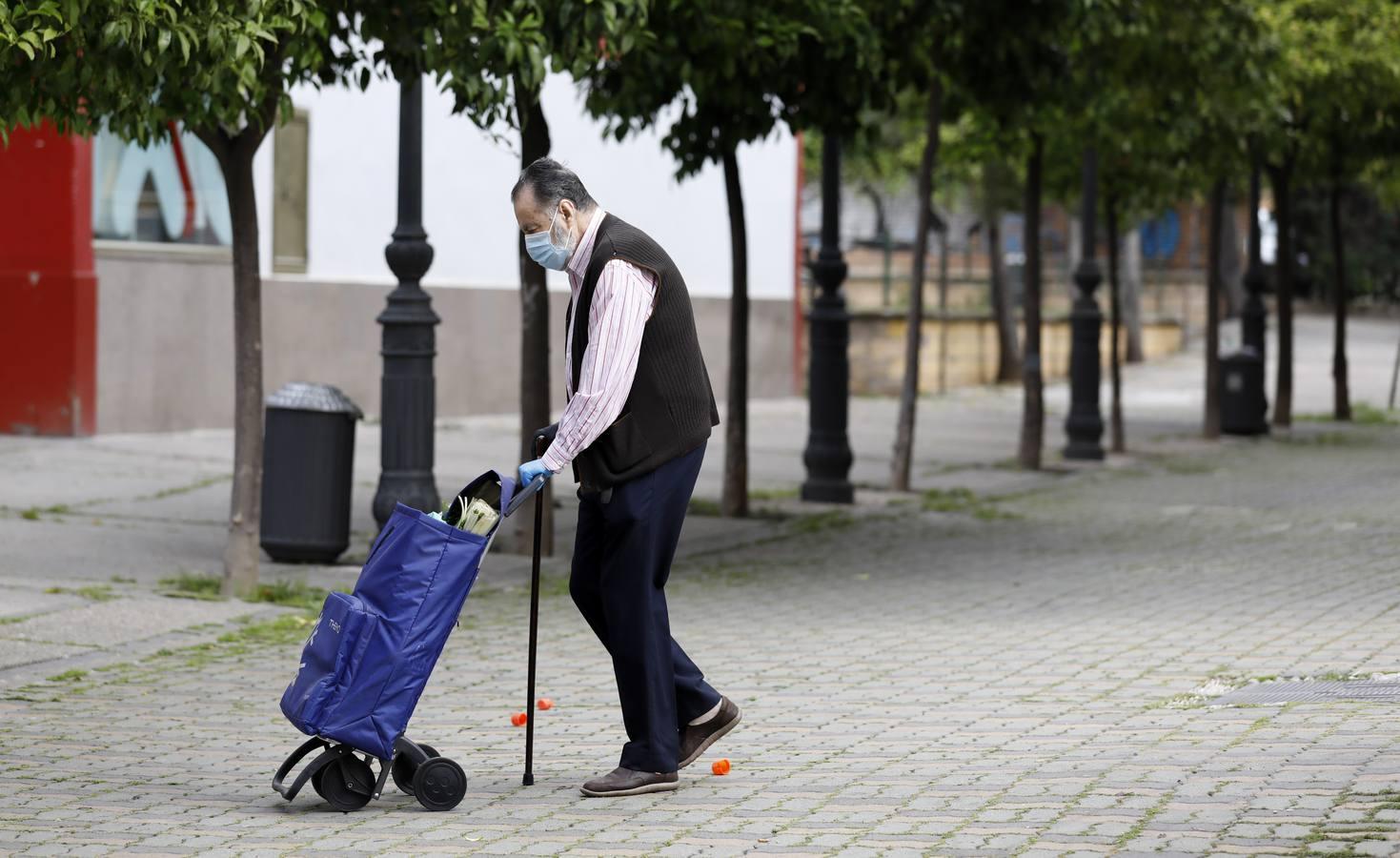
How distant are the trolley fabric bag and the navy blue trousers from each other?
43cm

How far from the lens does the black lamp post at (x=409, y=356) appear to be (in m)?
11.4

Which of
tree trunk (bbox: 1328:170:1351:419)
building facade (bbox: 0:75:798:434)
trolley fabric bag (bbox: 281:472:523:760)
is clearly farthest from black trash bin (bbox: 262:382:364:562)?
tree trunk (bbox: 1328:170:1351:419)

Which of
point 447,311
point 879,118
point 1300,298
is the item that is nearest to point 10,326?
point 447,311

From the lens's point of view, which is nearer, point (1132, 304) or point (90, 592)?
point (90, 592)

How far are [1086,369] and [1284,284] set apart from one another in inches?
239

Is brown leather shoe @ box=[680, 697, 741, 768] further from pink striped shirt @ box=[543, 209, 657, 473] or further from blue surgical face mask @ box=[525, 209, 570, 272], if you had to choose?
blue surgical face mask @ box=[525, 209, 570, 272]

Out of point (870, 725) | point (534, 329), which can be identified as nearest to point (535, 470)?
point (870, 725)

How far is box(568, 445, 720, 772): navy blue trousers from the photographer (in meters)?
5.86

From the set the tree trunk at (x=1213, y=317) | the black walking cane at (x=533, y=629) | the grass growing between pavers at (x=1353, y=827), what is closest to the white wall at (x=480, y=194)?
the tree trunk at (x=1213, y=317)

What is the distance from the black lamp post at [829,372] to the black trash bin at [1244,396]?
32.6 feet

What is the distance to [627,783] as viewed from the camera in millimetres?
5914

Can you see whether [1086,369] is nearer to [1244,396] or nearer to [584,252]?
[1244,396]

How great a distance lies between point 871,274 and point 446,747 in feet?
88.0

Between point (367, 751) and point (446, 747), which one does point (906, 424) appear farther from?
point (367, 751)
